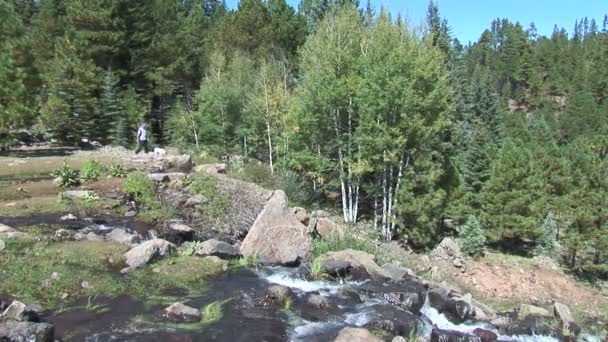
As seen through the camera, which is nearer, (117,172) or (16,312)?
(16,312)

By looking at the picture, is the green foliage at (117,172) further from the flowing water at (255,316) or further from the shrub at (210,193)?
the flowing water at (255,316)

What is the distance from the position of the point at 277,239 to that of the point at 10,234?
6363 millimetres

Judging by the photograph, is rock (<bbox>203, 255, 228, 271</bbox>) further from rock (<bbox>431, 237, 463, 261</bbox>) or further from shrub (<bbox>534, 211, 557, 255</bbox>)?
shrub (<bbox>534, 211, 557, 255</bbox>)

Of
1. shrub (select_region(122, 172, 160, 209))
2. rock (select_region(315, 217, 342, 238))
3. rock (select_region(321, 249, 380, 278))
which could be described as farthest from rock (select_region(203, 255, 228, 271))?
rock (select_region(315, 217, 342, 238))

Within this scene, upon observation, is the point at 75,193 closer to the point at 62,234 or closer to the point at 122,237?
the point at 62,234

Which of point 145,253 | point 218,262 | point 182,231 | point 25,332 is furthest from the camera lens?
point 182,231

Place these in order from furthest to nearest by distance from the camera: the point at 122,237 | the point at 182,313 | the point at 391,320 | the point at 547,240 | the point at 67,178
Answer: the point at 547,240 → the point at 67,178 → the point at 122,237 → the point at 391,320 → the point at 182,313

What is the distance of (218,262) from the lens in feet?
41.9

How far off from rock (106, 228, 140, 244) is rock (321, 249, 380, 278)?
4.67 metres

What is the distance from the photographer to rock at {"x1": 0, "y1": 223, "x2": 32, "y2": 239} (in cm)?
1211

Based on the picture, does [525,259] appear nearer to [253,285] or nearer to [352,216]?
[352,216]

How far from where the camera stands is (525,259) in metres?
28.7

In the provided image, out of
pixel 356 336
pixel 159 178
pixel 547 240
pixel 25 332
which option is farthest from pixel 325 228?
pixel 547 240

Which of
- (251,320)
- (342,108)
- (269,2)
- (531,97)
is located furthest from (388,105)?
(531,97)
